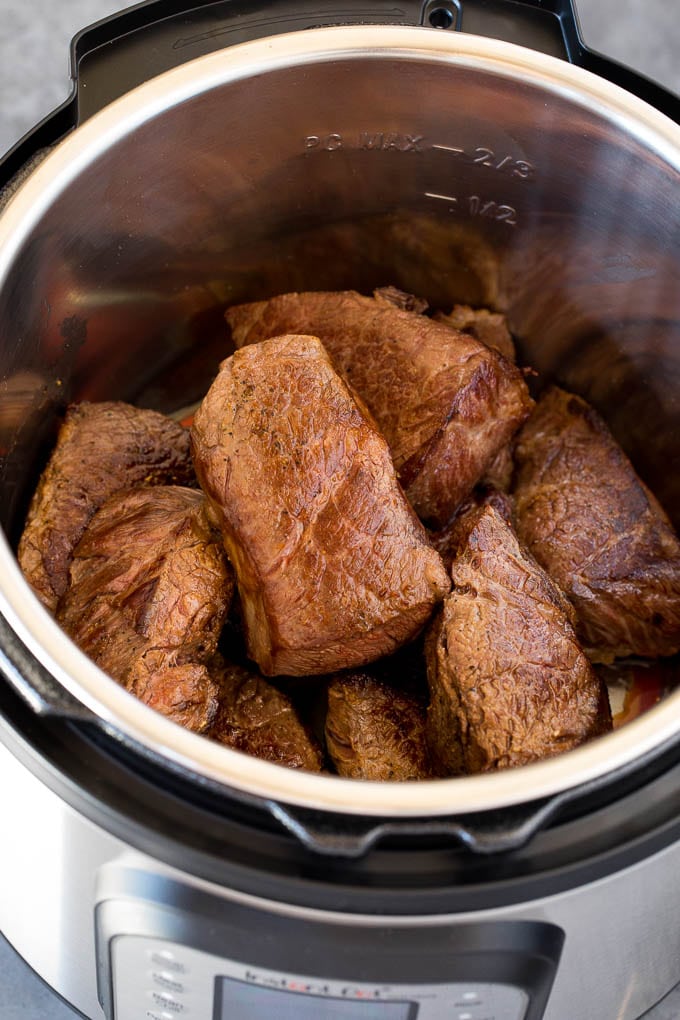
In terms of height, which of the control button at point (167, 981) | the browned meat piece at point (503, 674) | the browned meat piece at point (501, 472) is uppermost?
→ the browned meat piece at point (501, 472)

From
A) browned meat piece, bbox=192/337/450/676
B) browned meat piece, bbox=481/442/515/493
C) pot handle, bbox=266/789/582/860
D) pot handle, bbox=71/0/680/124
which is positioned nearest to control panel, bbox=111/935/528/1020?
pot handle, bbox=266/789/582/860

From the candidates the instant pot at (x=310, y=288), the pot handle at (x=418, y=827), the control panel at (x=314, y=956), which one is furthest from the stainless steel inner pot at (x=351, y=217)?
the pot handle at (x=418, y=827)

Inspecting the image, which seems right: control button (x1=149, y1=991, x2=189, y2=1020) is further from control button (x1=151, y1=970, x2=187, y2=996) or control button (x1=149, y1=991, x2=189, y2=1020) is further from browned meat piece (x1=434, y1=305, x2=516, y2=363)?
browned meat piece (x1=434, y1=305, x2=516, y2=363)

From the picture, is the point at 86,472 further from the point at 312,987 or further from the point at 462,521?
the point at 312,987

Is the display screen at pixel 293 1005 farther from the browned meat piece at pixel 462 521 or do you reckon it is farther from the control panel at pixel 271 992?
the browned meat piece at pixel 462 521

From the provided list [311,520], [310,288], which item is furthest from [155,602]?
[310,288]

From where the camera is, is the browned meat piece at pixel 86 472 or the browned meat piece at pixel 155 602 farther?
the browned meat piece at pixel 86 472

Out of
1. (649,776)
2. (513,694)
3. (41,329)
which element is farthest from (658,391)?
(41,329)
